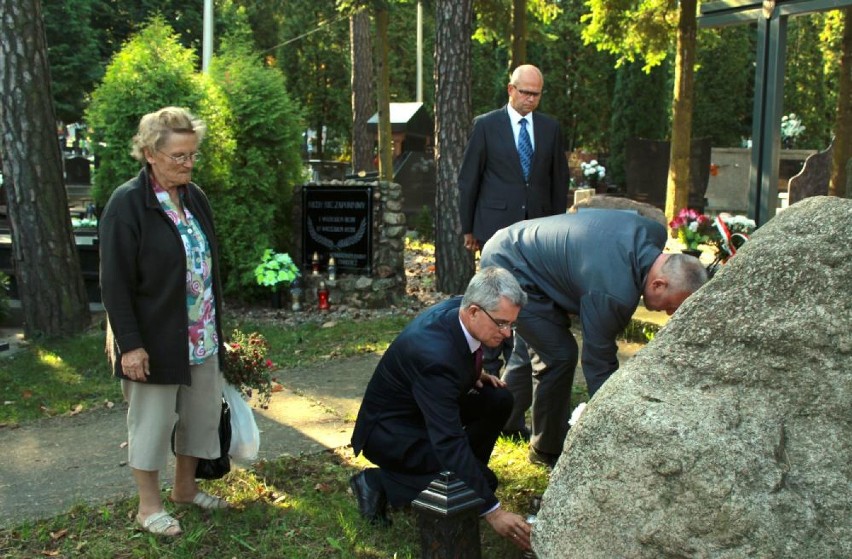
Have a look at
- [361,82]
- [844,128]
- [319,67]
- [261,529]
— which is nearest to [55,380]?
[261,529]

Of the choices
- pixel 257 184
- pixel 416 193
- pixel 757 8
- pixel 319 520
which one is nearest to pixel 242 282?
pixel 257 184

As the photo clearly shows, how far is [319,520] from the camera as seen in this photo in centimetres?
393

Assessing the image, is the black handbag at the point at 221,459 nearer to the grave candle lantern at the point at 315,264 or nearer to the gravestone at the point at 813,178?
the grave candle lantern at the point at 315,264

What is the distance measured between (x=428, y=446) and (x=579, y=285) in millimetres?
900

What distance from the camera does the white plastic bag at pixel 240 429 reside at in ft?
13.3

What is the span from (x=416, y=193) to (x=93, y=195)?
9883mm

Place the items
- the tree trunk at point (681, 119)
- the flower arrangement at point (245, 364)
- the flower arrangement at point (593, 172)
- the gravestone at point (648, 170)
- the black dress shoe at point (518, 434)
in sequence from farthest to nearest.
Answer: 1. the flower arrangement at point (593, 172)
2. the gravestone at point (648, 170)
3. the tree trunk at point (681, 119)
4. the black dress shoe at point (518, 434)
5. the flower arrangement at point (245, 364)

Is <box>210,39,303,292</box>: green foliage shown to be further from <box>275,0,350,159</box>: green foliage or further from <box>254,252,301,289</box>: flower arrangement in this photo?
<box>275,0,350,159</box>: green foliage

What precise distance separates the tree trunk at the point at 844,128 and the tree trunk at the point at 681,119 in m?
1.94

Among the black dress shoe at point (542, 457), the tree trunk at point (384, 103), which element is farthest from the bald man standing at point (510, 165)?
the tree trunk at point (384, 103)

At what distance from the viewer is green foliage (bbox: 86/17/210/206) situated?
8.54 meters

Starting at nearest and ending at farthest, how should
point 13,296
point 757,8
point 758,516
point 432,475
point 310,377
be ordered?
point 758,516, point 432,475, point 310,377, point 13,296, point 757,8

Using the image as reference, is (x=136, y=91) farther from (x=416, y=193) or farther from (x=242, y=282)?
(x=416, y=193)

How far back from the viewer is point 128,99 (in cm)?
856
